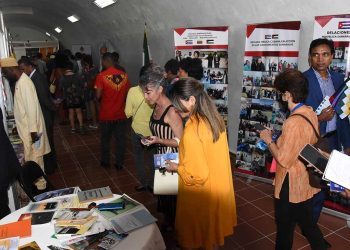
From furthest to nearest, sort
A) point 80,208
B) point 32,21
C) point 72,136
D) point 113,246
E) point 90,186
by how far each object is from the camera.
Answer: point 32,21, point 72,136, point 90,186, point 80,208, point 113,246

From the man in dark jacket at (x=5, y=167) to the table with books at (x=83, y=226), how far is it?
43 centimetres

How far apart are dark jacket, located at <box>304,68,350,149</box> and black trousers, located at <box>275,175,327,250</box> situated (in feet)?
3.41

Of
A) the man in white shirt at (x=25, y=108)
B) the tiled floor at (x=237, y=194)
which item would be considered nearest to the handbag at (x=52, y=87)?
the tiled floor at (x=237, y=194)

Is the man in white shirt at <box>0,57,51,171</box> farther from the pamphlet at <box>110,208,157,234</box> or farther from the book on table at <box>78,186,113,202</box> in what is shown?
the pamphlet at <box>110,208,157,234</box>

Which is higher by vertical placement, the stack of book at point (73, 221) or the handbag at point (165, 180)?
the handbag at point (165, 180)

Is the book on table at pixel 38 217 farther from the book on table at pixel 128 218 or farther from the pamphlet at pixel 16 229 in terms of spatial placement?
the book on table at pixel 128 218

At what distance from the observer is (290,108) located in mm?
2129

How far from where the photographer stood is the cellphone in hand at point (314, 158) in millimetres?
1738

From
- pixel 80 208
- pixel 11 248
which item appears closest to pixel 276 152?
pixel 80 208

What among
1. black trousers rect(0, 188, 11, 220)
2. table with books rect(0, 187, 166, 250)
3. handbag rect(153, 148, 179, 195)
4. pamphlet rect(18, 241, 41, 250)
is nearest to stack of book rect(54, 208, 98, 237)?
table with books rect(0, 187, 166, 250)

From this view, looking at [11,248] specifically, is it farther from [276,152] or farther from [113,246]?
[276,152]

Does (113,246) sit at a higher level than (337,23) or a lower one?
lower

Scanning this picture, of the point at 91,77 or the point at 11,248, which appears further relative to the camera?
the point at 91,77

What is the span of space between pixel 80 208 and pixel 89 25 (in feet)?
29.3
